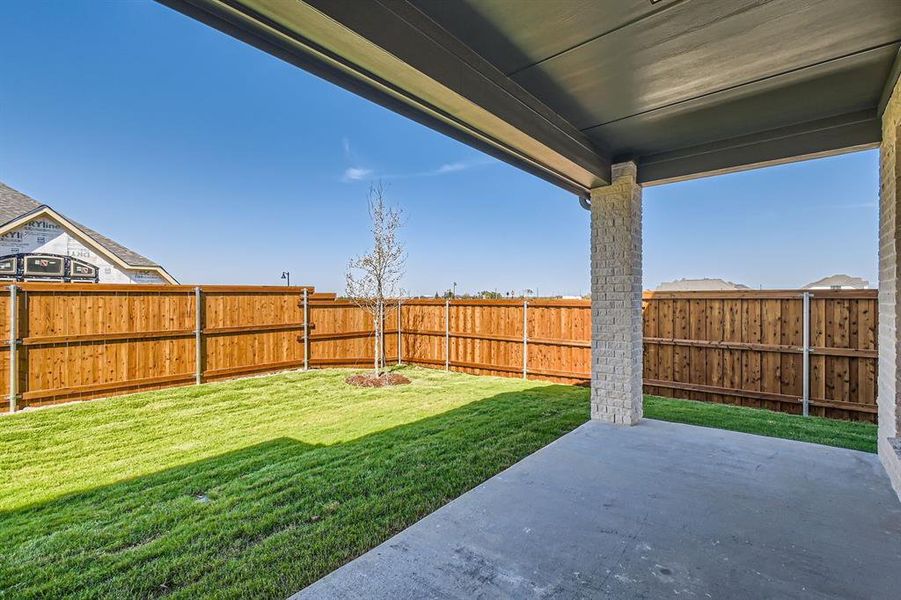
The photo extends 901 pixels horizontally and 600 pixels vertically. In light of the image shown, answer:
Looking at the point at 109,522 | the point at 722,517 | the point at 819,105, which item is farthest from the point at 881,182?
the point at 109,522

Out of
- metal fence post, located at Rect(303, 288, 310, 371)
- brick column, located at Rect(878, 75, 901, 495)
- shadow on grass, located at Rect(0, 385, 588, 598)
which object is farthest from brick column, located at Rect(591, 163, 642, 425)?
metal fence post, located at Rect(303, 288, 310, 371)

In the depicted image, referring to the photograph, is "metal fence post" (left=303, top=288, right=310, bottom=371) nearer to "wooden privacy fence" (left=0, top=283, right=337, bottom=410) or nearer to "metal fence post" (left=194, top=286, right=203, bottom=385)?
"wooden privacy fence" (left=0, top=283, right=337, bottom=410)

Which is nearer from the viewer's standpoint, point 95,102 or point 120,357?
point 120,357

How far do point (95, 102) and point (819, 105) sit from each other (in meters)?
10.8

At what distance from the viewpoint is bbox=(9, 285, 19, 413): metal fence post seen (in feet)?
16.9

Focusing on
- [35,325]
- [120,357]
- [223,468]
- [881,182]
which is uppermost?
[881,182]

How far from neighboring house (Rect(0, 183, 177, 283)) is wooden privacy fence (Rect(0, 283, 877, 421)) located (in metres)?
4.58

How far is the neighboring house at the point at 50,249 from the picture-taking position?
8375 mm

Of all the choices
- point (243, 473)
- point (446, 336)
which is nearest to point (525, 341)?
point (446, 336)

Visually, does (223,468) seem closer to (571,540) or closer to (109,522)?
(109,522)

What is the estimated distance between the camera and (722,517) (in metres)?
2.47

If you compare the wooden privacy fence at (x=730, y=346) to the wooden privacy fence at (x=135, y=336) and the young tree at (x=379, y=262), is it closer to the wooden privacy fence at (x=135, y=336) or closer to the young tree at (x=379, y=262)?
the young tree at (x=379, y=262)

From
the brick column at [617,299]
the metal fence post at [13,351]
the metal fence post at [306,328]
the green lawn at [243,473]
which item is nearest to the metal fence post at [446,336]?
the green lawn at [243,473]

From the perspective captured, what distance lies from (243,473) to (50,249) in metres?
9.54
